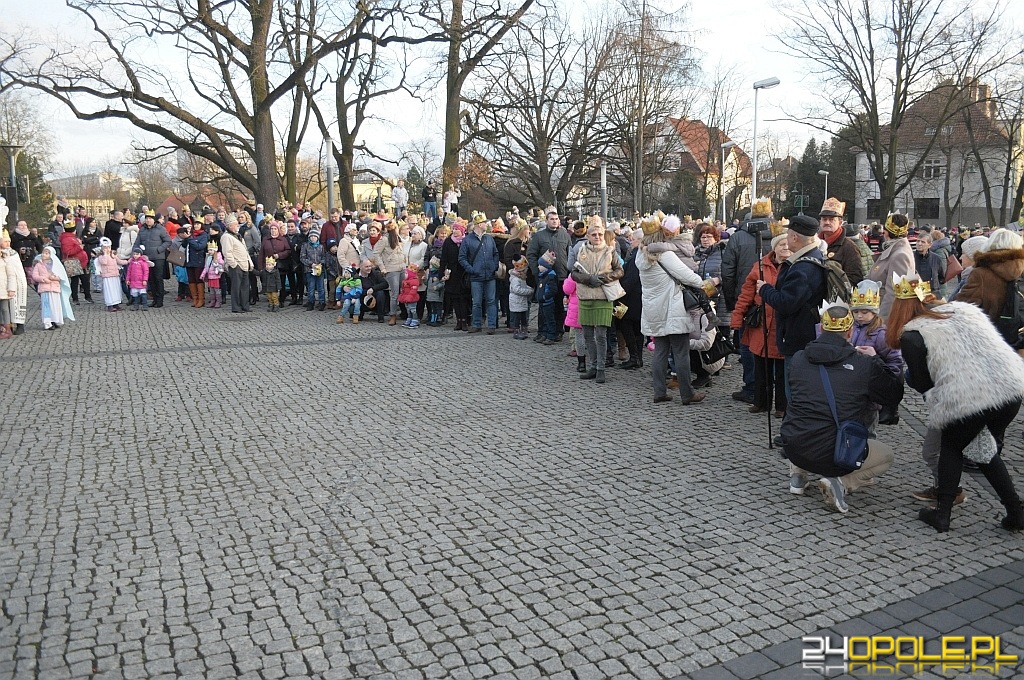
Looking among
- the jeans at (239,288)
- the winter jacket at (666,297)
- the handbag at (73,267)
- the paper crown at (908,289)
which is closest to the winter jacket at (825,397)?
the paper crown at (908,289)

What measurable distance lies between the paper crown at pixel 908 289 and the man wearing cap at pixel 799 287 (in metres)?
1.65

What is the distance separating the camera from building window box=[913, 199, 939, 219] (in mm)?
65562

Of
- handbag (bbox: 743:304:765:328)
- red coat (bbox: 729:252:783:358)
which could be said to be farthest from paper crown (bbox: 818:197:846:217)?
handbag (bbox: 743:304:765:328)

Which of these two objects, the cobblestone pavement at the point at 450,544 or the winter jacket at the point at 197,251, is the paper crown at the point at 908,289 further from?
the winter jacket at the point at 197,251

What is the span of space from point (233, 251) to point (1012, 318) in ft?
47.7

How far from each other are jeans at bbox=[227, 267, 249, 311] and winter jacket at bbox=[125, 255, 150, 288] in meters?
1.83

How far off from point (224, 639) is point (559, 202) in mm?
33163

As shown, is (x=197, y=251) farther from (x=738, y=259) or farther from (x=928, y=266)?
(x=928, y=266)

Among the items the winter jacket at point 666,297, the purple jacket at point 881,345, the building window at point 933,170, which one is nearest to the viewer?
the purple jacket at point 881,345

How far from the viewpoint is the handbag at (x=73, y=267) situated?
19484 millimetres

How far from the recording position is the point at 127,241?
19.3 metres

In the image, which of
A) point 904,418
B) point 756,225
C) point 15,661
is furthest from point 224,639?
point 904,418

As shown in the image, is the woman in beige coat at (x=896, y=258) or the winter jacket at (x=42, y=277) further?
the winter jacket at (x=42, y=277)

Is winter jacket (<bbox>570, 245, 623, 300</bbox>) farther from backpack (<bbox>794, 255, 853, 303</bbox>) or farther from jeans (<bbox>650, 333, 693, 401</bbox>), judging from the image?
backpack (<bbox>794, 255, 853, 303</bbox>)
